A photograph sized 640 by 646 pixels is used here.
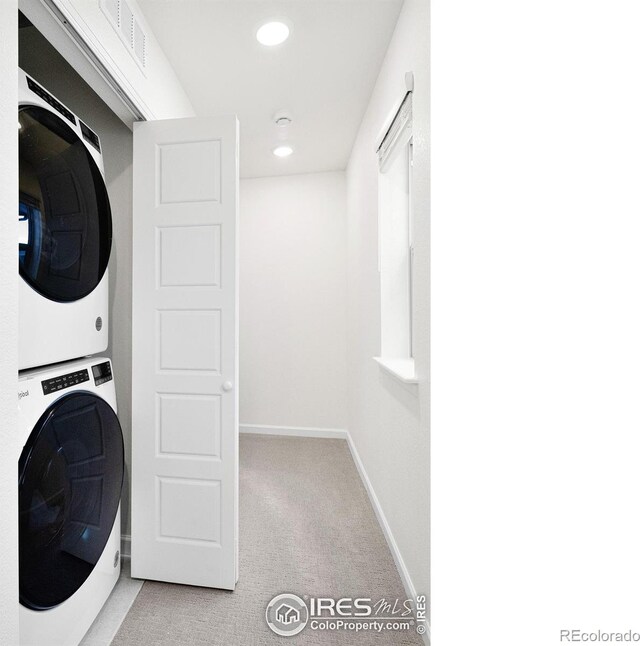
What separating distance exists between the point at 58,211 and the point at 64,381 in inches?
22.5

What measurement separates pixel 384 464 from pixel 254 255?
253 centimetres

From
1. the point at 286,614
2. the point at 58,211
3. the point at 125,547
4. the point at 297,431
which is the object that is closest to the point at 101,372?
the point at 58,211

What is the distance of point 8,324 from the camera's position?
843 mm

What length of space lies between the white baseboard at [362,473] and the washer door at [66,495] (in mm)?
1243

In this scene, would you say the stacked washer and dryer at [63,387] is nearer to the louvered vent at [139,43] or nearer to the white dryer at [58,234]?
the white dryer at [58,234]

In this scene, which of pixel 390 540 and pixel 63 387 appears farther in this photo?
pixel 390 540

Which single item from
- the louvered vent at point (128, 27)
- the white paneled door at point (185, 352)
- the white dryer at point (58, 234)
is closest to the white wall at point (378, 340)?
the white paneled door at point (185, 352)

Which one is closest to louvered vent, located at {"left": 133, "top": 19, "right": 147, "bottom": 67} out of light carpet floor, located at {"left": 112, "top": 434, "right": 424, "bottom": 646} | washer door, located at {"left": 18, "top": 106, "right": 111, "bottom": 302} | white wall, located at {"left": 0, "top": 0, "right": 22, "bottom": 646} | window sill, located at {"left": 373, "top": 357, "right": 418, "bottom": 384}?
washer door, located at {"left": 18, "top": 106, "right": 111, "bottom": 302}

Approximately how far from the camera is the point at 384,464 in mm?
2104

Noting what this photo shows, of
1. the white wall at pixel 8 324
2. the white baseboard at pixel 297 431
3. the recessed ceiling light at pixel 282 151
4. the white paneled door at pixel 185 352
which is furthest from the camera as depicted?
the white baseboard at pixel 297 431

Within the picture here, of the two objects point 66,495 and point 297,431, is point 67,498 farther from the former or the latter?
point 297,431

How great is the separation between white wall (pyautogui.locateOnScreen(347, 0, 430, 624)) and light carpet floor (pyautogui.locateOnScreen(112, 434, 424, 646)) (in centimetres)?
18

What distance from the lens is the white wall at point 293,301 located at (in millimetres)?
3773

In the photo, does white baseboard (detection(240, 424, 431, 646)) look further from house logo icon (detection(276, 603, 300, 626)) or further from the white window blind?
the white window blind
